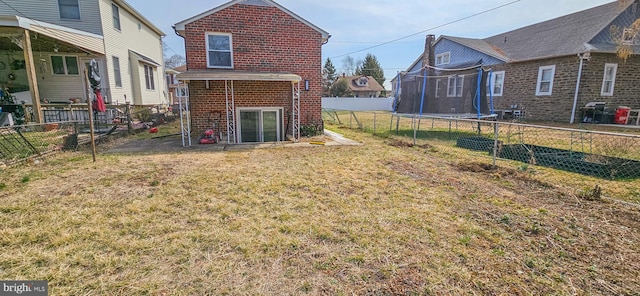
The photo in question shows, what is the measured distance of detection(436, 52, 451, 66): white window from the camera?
69.8 ft

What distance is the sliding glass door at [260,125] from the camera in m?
10.5

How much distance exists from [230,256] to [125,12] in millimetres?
19503

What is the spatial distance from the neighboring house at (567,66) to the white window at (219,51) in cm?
1420

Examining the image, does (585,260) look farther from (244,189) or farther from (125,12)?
(125,12)

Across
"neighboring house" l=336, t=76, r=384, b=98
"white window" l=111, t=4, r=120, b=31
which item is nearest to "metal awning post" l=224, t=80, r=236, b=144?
"white window" l=111, t=4, r=120, b=31

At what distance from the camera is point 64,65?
14.0m

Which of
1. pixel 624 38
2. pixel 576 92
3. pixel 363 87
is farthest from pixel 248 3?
pixel 363 87

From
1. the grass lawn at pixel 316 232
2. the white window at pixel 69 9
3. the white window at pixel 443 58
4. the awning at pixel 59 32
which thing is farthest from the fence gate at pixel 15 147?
the white window at pixel 443 58

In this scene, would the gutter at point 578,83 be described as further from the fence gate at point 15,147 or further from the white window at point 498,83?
the fence gate at point 15,147

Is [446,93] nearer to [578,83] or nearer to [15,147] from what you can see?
[578,83]

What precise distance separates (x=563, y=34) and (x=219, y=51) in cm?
2045

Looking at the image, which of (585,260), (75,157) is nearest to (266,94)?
(75,157)

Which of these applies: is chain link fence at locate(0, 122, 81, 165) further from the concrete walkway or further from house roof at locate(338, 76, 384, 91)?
house roof at locate(338, 76, 384, 91)

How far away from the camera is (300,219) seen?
3.68 metres
